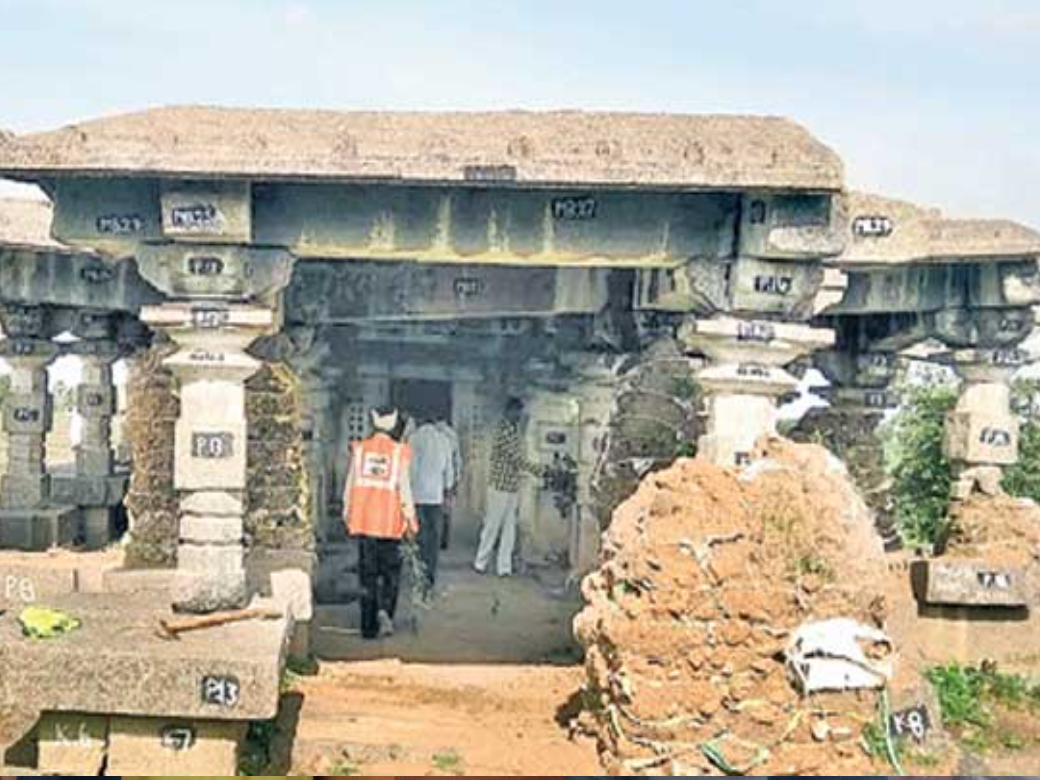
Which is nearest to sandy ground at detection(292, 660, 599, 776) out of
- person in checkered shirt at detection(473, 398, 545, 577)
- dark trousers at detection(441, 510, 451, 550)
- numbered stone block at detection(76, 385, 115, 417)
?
person in checkered shirt at detection(473, 398, 545, 577)

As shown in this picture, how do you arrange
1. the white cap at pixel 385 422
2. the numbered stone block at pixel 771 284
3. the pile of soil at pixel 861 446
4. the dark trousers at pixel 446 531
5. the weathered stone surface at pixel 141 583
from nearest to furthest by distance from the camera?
the numbered stone block at pixel 771 284 < the weathered stone surface at pixel 141 583 < the white cap at pixel 385 422 < the pile of soil at pixel 861 446 < the dark trousers at pixel 446 531

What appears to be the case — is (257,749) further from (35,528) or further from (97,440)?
(97,440)

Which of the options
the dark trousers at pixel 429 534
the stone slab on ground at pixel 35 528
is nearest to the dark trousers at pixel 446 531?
the dark trousers at pixel 429 534

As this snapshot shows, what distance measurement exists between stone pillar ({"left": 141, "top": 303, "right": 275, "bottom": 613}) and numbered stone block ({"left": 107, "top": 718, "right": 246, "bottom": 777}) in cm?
116

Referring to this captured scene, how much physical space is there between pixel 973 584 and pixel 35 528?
11614 millimetres

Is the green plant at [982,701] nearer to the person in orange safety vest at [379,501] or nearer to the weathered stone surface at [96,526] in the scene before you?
the person in orange safety vest at [379,501]

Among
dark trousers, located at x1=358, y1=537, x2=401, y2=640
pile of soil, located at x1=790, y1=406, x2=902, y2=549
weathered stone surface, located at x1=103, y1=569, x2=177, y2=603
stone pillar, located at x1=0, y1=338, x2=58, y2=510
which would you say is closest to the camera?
weathered stone surface, located at x1=103, y1=569, x2=177, y2=603

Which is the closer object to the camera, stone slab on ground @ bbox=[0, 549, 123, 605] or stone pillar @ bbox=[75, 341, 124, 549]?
stone slab on ground @ bbox=[0, 549, 123, 605]

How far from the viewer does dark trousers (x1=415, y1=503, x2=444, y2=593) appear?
13.4m

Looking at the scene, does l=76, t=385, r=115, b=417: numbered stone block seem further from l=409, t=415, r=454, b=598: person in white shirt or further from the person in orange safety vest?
the person in orange safety vest

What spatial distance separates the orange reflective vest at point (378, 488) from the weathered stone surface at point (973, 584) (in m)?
4.34

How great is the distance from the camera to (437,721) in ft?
29.5

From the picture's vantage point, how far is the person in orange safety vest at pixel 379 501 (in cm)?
1121

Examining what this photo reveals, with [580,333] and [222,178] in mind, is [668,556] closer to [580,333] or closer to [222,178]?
[222,178]
